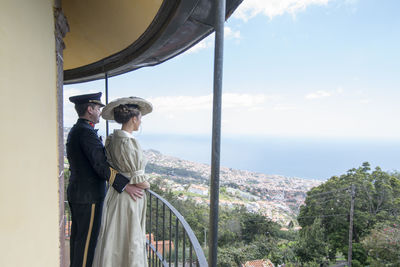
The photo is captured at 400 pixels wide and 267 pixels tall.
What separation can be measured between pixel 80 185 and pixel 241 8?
1.54m

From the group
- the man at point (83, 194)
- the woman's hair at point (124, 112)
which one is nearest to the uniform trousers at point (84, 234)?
the man at point (83, 194)

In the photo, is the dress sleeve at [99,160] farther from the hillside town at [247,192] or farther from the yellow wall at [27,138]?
the hillside town at [247,192]

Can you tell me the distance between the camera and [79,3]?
65.1 inches

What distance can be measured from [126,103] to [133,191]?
1.88 feet

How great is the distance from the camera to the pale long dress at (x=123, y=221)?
51.6 inches

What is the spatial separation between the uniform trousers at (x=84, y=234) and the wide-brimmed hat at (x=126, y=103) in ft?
2.03

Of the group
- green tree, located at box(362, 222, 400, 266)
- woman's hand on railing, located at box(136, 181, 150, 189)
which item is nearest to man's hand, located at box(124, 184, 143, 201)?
woman's hand on railing, located at box(136, 181, 150, 189)

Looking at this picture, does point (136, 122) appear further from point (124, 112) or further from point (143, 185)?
point (143, 185)

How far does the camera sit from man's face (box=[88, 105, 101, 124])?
5.26ft

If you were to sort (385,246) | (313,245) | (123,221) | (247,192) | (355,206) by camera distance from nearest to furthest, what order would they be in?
(123,221) < (385,246) < (355,206) < (313,245) < (247,192)

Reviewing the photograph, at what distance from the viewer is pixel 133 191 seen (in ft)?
4.43

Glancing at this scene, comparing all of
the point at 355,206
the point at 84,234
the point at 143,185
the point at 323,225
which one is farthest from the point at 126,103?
the point at 323,225

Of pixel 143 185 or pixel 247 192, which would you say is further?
pixel 247 192

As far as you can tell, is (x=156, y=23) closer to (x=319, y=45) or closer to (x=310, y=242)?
(x=310, y=242)
